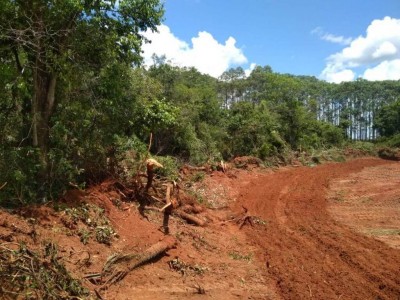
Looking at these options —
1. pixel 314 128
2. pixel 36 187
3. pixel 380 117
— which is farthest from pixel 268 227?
pixel 380 117

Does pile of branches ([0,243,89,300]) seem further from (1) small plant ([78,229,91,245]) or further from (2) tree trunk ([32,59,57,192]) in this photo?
(2) tree trunk ([32,59,57,192])

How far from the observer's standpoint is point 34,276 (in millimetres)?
5512

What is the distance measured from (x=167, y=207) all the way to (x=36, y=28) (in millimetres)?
5138

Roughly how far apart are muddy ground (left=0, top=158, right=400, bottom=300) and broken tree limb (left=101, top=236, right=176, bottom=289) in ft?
0.42

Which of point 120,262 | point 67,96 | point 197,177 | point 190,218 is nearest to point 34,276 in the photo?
point 120,262

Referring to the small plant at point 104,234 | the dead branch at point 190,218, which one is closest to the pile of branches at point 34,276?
the small plant at point 104,234

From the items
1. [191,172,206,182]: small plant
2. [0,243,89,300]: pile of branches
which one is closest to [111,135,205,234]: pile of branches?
[0,243,89,300]: pile of branches

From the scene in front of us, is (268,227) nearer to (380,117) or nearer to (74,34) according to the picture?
(74,34)

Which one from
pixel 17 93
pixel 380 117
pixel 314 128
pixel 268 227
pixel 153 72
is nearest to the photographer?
pixel 17 93

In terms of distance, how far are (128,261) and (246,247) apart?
3824 millimetres

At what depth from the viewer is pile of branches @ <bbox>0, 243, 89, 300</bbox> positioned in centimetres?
536

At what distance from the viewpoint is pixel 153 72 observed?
83.3 ft

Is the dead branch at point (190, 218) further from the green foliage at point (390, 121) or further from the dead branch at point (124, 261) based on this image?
the green foliage at point (390, 121)

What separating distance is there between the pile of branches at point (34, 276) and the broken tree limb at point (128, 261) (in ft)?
2.65
